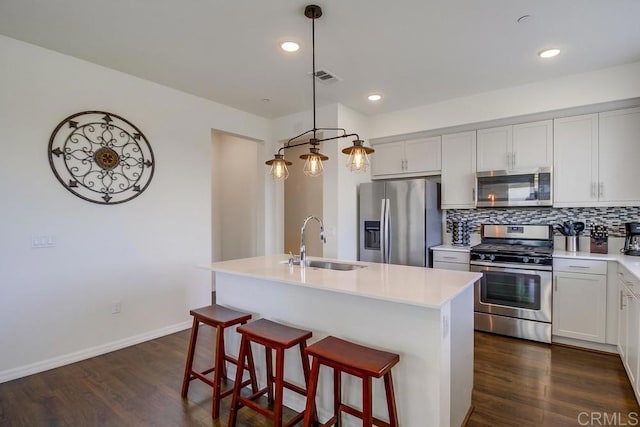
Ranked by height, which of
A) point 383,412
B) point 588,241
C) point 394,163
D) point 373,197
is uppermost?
point 394,163

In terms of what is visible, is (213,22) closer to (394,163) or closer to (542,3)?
(542,3)

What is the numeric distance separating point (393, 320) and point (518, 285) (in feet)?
7.72

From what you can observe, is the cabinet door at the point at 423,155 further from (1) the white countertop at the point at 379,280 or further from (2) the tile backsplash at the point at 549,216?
(1) the white countertop at the point at 379,280

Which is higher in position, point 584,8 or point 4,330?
point 584,8

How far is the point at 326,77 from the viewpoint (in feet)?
11.0

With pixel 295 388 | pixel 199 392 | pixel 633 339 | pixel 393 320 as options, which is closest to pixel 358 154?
pixel 393 320

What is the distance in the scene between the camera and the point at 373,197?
14.2 feet

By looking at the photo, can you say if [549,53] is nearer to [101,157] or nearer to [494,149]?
[494,149]

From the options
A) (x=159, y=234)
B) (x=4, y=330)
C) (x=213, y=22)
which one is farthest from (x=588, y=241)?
(x=4, y=330)

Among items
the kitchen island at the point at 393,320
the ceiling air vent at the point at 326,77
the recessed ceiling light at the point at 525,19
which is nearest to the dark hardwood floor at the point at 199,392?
the kitchen island at the point at 393,320

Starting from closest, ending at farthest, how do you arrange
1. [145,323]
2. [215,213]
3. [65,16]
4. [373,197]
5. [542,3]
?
[542,3] < [65,16] < [145,323] < [373,197] < [215,213]

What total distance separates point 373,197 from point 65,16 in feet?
11.2

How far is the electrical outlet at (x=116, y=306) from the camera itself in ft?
10.6

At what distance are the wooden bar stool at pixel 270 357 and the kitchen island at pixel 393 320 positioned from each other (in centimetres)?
13
